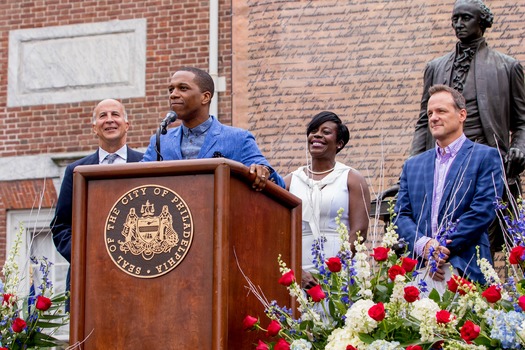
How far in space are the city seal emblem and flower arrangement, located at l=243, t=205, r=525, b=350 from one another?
39 cm

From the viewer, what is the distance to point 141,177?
500 centimetres

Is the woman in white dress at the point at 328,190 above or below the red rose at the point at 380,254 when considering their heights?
above

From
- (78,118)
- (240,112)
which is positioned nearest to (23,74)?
(78,118)

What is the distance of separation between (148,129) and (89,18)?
1.47 meters

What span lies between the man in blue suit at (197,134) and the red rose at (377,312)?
53.3 inches

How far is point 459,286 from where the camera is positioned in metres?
4.80

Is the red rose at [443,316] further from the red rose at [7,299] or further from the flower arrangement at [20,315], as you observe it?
the red rose at [7,299]

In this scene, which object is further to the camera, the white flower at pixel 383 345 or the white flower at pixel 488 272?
the white flower at pixel 488 272

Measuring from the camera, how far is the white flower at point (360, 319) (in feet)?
15.4

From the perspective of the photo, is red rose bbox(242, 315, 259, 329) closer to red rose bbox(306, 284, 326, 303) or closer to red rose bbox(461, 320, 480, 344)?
red rose bbox(306, 284, 326, 303)

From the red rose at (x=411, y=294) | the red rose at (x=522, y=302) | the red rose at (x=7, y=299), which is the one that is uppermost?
the red rose at (x=411, y=294)

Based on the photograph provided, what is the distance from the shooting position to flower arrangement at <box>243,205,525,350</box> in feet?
15.1

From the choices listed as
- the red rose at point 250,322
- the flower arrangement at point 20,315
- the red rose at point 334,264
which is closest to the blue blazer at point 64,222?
the flower arrangement at point 20,315

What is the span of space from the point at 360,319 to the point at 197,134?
162 cm
